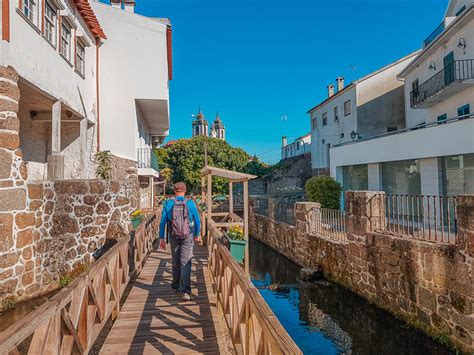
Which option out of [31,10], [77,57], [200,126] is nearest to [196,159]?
[77,57]

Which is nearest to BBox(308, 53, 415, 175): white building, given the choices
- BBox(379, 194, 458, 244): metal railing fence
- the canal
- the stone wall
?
BBox(379, 194, 458, 244): metal railing fence

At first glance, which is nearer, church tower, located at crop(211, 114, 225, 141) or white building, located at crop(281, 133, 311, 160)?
white building, located at crop(281, 133, 311, 160)

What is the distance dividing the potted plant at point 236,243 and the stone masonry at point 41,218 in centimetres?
361

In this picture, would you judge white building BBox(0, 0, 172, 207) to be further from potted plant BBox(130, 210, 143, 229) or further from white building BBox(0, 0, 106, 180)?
potted plant BBox(130, 210, 143, 229)

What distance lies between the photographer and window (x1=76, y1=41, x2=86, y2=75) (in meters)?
11.8

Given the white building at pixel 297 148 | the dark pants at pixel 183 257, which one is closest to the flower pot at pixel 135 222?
the dark pants at pixel 183 257

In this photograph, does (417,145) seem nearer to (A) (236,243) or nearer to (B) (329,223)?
(B) (329,223)

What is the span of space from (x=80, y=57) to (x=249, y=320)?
12.2 m

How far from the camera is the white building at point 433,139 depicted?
463 inches

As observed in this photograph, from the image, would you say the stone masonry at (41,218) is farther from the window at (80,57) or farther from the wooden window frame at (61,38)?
the window at (80,57)

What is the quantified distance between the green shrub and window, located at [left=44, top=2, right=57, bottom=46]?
477 inches

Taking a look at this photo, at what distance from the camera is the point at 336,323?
8.48m

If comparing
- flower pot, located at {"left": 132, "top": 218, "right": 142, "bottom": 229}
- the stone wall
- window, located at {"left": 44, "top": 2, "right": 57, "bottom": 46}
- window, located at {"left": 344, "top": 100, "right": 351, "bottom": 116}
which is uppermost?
window, located at {"left": 344, "top": 100, "right": 351, "bottom": 116}

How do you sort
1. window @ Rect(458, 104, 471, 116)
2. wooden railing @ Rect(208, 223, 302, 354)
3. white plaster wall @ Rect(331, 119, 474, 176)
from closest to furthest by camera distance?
wooden railing @ Rect(208, 223, 302, 354), white plaster wall @ Rect(331, 119, 474, 176), window @ Rect(458, 104, 471, 116)
